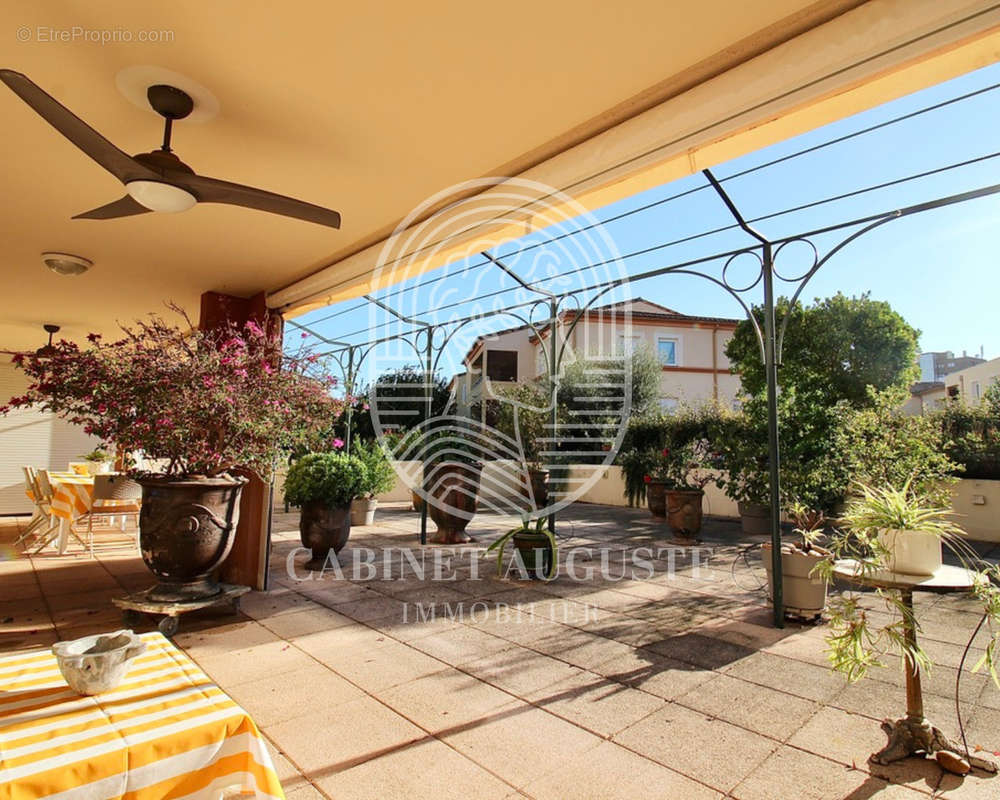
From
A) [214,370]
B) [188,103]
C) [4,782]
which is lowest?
[4,782]

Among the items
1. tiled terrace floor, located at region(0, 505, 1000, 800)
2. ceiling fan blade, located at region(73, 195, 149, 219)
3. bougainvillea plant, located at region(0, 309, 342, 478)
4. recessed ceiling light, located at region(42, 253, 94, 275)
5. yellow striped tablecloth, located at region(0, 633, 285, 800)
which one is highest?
recessed ceiling light, located at region(42, 253, 94, 275)

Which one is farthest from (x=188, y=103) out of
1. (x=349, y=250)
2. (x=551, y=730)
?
(x=551, y=730)

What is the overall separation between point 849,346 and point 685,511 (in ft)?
24.9

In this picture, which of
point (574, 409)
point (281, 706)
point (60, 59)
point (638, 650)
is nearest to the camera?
point (60, 59)

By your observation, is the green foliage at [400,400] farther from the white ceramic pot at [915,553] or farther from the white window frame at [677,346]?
the white ceramic pot at [915,553]

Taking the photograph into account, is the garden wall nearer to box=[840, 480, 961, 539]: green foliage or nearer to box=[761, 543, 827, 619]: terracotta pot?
box=[761, 543, 827, 619]: terracotta pot

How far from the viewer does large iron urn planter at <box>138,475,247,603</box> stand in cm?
323

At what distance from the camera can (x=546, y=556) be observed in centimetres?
462

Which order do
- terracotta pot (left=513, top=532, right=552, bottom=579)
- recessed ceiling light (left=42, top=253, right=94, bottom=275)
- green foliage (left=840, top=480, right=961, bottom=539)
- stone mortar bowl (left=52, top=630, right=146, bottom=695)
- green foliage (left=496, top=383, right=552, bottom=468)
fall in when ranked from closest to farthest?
stone mortar bowl (left=52, top=630, right=146, bottom=695) < green foliage (left=840, top=480, right=961, bottom=539) < recessed ceiling light (left=42, top=253, right=94, bottom=275) < terracotta pot (left=513, top=532, right=552, bottom=579) < green foliage (left=496, top=383, right=552, bottom=468)

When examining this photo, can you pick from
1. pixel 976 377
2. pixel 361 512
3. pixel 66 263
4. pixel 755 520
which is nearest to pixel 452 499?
pixel 361 512

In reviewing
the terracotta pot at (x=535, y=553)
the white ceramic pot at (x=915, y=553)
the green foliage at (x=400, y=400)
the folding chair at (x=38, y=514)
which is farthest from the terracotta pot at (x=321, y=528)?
the green foliage at (x=400, y=400)

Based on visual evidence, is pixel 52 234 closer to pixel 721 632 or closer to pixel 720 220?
pixel 720 220

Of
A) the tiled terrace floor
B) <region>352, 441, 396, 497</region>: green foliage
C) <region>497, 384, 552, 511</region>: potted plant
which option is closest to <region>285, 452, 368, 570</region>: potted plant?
the tiled terrace floor

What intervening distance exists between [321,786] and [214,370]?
2264 mm
